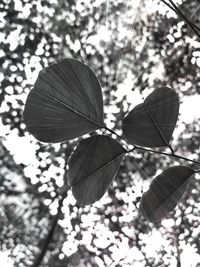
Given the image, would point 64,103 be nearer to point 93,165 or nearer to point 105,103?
point 93,165

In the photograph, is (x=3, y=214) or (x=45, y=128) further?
(x=3, y=214)

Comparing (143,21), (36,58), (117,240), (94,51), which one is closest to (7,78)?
(36,58)

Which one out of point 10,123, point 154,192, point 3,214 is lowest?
point 154,192

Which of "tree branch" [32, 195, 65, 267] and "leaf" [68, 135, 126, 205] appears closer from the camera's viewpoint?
"leaf" [68, 135, 126, 205]

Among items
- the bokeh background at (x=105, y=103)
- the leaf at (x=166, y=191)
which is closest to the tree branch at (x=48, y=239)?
the bokeh background at (x=105, y=103)

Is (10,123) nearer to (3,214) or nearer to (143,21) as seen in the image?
(3,214)

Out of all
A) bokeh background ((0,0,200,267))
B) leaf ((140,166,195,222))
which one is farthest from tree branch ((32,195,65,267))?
leaf ((140,166,195,222))

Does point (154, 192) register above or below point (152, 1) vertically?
below

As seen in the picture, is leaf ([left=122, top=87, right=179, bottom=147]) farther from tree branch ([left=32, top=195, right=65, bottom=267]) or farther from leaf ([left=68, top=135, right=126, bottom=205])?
tree branch ([left=32, top=195, right=65, bottom=267])
